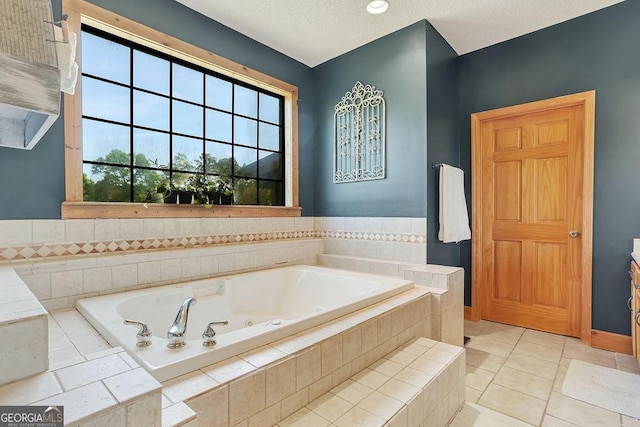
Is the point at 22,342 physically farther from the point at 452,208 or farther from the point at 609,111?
the point at 609,111

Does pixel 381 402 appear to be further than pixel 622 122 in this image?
No

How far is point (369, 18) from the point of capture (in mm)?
2594

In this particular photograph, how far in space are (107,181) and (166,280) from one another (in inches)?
31.3

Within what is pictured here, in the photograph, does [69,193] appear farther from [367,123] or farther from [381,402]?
[367,123]

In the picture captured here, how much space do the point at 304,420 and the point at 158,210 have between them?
5.80 ft

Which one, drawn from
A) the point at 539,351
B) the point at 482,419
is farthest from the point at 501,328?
the point at 482,419

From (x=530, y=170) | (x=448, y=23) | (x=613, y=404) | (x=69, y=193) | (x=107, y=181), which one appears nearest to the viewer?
(x=613, y=404)

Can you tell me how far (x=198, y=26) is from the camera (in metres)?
2.52

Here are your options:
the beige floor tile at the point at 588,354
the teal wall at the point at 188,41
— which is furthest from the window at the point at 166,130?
the beige floor tile at the point at 588,354

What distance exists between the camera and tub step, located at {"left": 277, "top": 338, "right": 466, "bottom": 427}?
1188mm

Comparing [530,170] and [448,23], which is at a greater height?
[448,23]

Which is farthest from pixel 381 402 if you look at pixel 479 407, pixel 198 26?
pixel 198 26

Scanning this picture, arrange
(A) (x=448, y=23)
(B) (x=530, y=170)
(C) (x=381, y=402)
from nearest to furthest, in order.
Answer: (C) (x=381, y=402) < (A) (x=448, y=23) < (B) (x=530, y=170)

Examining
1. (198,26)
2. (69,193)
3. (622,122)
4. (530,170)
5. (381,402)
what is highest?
(198,26)
